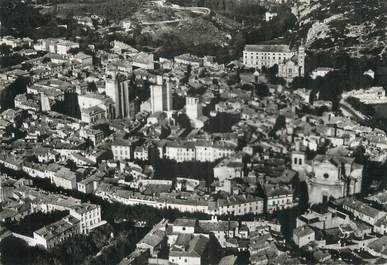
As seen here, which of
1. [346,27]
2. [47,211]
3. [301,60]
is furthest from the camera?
[346,27]

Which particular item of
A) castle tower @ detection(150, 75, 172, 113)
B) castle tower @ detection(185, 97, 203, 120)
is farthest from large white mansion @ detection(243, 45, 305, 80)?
castle tower @ detection(150, 75, 172, 113)

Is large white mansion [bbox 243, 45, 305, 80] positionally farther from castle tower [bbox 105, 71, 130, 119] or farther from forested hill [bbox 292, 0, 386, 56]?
castle tower [bbox 105, 71, 130, 119]

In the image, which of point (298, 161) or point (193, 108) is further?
point (193, 108)

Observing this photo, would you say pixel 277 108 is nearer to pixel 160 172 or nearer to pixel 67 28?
pixel 160 172

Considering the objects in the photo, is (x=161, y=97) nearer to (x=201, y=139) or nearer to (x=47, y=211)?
(x=201, y=139)

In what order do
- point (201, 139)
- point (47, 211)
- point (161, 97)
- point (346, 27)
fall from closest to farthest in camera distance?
point (47, 211), point (201, 139), point (161, 97), point (346, 27)

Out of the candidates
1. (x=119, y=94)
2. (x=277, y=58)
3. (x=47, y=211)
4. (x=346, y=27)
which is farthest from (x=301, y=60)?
(x=47, y=211)

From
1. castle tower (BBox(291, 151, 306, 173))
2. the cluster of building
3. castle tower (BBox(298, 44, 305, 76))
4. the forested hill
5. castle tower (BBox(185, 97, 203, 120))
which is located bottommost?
the cluster of building

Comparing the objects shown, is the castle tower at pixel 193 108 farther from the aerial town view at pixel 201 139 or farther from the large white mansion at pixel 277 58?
the large white mansion at pixel 277 58

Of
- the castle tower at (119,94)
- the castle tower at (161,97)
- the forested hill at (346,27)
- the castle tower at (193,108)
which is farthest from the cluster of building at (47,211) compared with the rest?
the forested hill at (346,27)
